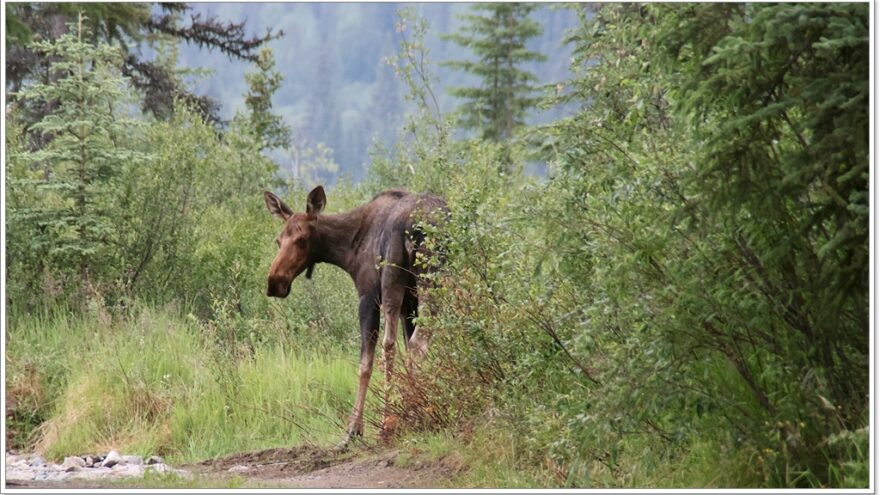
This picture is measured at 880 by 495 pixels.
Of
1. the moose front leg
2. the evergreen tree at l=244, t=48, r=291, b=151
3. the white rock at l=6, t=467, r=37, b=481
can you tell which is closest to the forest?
the moose front leg

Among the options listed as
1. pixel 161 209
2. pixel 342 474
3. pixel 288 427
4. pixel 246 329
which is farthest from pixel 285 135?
pixel 342 474

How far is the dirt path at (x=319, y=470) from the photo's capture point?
8008 mm

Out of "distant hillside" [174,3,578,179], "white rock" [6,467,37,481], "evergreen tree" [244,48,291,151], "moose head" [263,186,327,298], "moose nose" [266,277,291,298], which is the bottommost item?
"white rock" [6,467,37,481]

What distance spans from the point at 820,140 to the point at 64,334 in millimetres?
10369

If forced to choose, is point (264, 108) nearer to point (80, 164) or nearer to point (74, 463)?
point (80, 164)

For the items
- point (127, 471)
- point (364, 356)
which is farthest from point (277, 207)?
point (127, 471)

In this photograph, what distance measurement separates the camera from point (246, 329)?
14.5m

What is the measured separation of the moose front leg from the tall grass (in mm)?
405

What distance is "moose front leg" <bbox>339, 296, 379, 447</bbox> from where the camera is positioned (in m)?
10.0

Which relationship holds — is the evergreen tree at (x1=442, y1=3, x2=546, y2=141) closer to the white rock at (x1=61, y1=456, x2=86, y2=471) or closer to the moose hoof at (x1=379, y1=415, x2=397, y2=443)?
the white rock at (x1=61, y1=456, x2=86, y2=471)

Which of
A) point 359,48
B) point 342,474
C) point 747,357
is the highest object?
point 359,48

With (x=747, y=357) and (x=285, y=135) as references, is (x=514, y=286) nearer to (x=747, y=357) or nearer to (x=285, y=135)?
(x=747, y=357)

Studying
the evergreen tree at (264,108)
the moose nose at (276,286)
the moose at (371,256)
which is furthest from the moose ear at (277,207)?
the evergreen tree at (264,108)

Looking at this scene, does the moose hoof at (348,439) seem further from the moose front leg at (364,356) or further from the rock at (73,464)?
the rock at (73,464)
